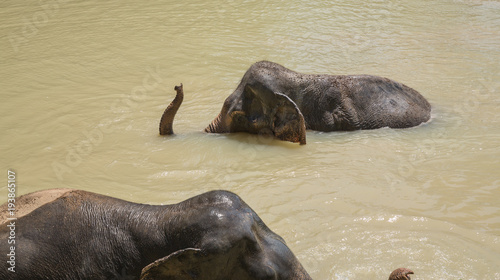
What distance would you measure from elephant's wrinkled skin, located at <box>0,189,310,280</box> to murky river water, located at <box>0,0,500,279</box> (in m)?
1.17

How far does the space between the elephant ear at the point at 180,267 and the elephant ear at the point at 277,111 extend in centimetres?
415

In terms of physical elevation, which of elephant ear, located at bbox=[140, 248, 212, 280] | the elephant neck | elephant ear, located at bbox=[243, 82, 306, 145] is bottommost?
the elephant neck

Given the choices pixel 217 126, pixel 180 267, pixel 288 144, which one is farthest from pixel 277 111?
pixel 180 267

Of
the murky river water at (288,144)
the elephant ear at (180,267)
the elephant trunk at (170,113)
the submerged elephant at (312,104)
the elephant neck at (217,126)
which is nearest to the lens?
the elephant ear at (180,267)

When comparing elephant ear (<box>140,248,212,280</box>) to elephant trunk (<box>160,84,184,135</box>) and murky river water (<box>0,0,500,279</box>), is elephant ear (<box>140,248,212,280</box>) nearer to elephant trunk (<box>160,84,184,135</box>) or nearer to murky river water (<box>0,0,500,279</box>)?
murky river water (<box>0,0,500,279</box>)

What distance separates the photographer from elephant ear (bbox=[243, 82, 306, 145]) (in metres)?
7.43

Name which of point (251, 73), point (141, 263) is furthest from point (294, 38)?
point (141, 263)

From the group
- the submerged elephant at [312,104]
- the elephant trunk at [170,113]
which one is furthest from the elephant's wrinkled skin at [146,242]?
the submerged elephant at [312,104]

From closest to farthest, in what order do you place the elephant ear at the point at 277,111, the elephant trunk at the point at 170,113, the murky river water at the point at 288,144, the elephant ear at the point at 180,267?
the elephant ear at the point at 180,267
the murky river water at the point at 288,144
the elephant ear at the point at 277,111
the elephant trunk at the point at 170,113

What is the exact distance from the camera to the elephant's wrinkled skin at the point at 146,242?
3.42 metres

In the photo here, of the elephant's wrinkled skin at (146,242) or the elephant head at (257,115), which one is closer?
the elephant's wrinkled skin at (146,242)

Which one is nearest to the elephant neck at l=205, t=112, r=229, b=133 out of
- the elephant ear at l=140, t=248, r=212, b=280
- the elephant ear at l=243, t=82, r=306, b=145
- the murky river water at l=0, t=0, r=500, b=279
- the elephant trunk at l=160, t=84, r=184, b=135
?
the murky river water at l=0, t=0, r=500, b=279

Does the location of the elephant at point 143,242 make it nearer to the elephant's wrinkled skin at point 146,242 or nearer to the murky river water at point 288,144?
the elephant's wrinkled skin at point 146,242

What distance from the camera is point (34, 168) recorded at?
689 centimetres
